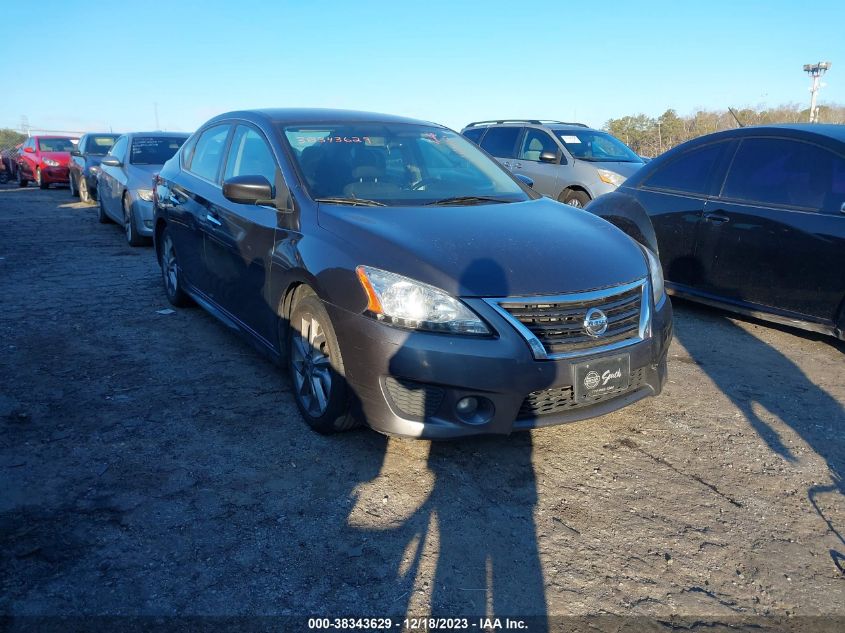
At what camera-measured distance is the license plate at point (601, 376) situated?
3.08 metres

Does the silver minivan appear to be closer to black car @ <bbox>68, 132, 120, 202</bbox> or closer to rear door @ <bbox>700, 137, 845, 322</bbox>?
rear door @ <bbox>700, 137, 845, 322</bbox>

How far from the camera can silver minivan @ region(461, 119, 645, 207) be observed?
9.84m

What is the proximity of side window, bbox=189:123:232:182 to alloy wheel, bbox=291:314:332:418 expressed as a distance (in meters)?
1.83

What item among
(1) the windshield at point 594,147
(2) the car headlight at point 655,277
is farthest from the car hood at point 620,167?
(2) the car headlight at point 655,277

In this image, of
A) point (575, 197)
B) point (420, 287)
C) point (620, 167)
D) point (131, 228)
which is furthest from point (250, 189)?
point (620, 167)

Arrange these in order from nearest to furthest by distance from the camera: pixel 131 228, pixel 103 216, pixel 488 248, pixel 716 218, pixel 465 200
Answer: pixel 488 248, pixel 465 200, pixel 716 218, pixel 131 228, pixel 103 216

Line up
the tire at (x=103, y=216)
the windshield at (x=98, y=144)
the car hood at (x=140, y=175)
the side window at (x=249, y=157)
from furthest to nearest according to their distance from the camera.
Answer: the windshield at (x=98, y=144)
the tire at (x=103, y=216)
the car hood at (x=140, y=175)
the side window at (x=249, y=157)

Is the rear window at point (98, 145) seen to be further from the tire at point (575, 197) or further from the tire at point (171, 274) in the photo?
the tire at point (575, 197)

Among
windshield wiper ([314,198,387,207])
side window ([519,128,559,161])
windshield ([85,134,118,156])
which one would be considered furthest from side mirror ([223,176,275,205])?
windshield ([85,134,118,156])

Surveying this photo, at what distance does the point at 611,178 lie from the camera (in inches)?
379

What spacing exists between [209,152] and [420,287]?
9.46 feet

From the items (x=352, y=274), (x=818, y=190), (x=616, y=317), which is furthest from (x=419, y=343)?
(x=818, y=190)

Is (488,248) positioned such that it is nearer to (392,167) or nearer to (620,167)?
(392,167)

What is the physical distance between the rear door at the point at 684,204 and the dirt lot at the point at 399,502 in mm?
1196
